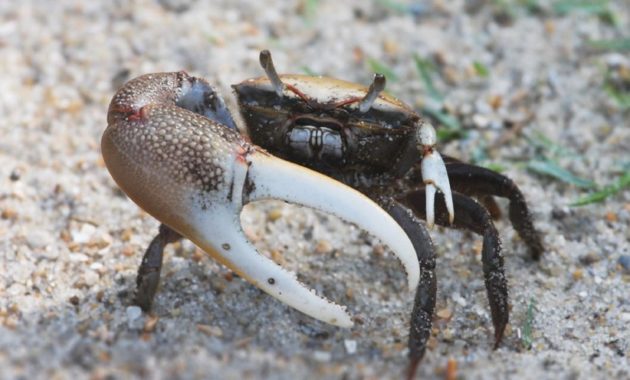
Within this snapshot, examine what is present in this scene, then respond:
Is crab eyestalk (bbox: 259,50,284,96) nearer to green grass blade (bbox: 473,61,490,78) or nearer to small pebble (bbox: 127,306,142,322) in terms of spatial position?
small pebble (bbox: 127,306,142,322)

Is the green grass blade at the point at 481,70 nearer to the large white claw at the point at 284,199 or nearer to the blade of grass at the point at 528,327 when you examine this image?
the blade of grass at the point at 528,327

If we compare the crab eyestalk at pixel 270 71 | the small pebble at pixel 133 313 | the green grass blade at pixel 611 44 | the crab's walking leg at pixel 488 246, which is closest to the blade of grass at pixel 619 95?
the green grass blade at pixel 611 44

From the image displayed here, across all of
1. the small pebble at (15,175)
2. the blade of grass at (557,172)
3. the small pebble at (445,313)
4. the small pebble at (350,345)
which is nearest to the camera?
the small pebble at (350,345)

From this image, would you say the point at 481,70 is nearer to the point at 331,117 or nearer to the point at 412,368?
the point at 331,117

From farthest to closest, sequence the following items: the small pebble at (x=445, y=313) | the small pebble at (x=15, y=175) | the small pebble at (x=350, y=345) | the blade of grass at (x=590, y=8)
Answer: the blade of grass at (x=590, y=8) < the small pebble at (x=15, y=175) < the small pebble at (x=445, y=313) < the small pebble at (x=350, y=345)

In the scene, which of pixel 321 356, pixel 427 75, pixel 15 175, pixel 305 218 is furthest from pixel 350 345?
pixel 427 75

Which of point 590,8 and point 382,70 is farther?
point 590,8

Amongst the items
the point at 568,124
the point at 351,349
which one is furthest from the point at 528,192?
the point at 351,349
